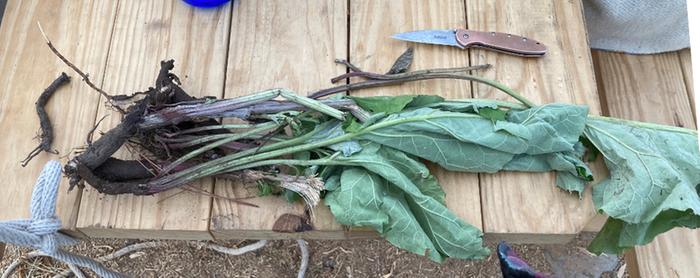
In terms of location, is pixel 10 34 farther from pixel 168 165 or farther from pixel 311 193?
pixel 311 193

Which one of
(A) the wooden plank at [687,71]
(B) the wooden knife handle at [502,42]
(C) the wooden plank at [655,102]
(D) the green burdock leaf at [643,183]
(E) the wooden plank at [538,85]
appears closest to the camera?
(D) the green burdock leaf at [643,183]

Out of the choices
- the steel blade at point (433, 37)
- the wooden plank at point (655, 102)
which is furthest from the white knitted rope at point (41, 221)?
A: the wooden plank at point (655, 102)

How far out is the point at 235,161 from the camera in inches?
44.1

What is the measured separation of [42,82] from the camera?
4.28ft

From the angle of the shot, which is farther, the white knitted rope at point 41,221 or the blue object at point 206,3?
the blue object at point 206,3

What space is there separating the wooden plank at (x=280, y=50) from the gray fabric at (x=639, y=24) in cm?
71

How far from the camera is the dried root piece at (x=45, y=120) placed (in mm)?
1222

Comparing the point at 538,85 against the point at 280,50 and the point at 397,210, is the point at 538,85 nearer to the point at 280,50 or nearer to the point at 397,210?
the point at 397,210

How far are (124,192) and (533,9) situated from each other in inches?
38.3

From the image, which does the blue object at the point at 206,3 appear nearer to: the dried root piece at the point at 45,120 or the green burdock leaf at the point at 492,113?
the dried root piece at the point at 45,120

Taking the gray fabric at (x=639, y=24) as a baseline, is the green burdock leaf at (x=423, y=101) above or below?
below

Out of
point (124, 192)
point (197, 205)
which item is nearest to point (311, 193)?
point (197, 205)

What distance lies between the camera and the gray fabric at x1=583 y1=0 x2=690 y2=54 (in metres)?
1.53

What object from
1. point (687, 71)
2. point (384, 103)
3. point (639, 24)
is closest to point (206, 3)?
point (384, 103)
